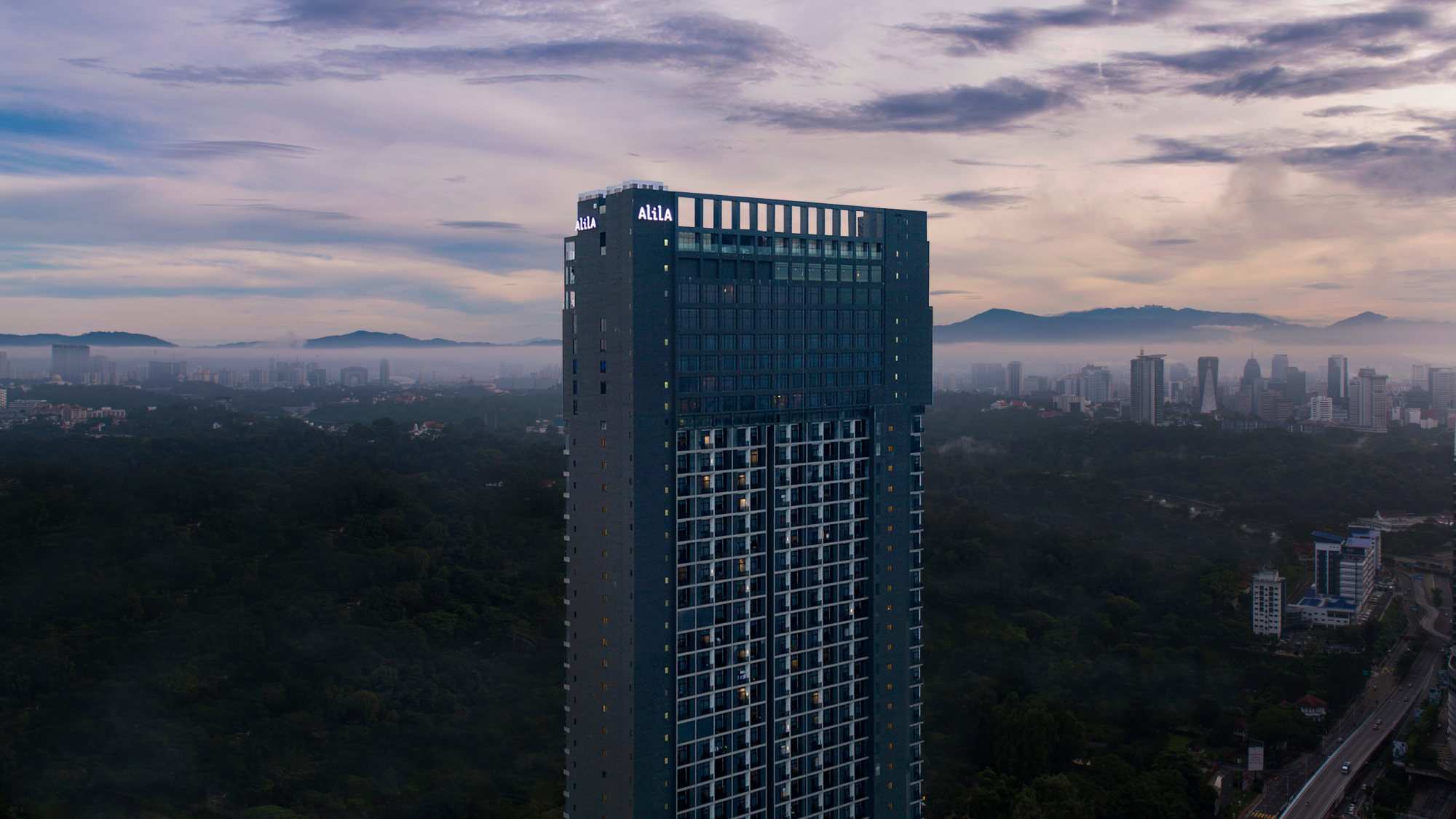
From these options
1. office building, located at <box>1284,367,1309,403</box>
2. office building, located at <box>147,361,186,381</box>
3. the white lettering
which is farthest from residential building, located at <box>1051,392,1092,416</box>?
office building, located at <box>147,361,186,381</box>

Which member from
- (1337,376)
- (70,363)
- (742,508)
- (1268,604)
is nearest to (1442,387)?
(1337,376)

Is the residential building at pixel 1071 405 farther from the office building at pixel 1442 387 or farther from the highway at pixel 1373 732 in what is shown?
the highway at pixel 1373 732

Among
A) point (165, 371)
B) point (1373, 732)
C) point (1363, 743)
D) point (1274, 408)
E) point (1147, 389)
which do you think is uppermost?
point (165, 371)

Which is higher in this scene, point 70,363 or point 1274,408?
point 70,363

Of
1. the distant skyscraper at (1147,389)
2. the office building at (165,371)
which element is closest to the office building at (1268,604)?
the distant skyscraper at (1147,389)

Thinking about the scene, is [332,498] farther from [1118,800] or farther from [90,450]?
[1118,800]

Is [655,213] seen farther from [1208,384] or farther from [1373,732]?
[1208,384]

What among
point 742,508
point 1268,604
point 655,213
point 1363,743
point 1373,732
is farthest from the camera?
point 1268,604
